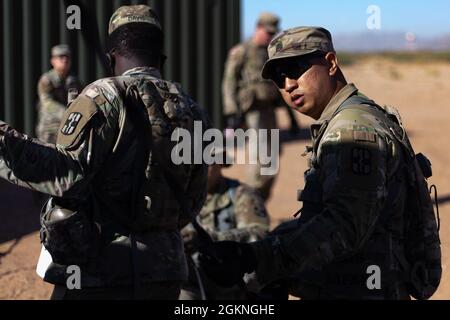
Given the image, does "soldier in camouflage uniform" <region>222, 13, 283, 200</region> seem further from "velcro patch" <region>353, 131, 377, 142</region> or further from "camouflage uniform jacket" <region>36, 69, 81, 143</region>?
"velcro patch" <region>353, 131, 377, 142</region>

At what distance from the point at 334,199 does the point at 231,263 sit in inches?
14.4

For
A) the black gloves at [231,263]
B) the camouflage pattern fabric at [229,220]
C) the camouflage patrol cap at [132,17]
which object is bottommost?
the camouflage pattern fabric at [229,220]

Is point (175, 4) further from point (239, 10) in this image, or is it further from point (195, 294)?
point (195, 294)

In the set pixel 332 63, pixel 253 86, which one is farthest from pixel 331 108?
pixel 253 86

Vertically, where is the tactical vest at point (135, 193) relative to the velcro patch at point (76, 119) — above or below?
below

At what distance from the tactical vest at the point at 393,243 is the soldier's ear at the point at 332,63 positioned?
108 millimetres

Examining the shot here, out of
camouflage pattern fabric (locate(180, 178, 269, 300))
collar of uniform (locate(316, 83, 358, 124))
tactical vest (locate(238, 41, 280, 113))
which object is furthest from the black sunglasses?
tactical vest (locate(238, 41, 280, 113))

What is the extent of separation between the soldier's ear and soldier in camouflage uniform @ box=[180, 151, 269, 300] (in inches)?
79.9

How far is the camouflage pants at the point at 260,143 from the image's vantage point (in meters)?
→ 7.98

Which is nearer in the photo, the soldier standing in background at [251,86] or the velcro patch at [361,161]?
the velcro patch at [361,161]

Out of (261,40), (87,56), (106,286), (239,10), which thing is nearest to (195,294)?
Answer: (106,286)

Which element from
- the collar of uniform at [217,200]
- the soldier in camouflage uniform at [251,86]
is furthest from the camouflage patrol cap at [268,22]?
the collar of uniform at [217,200]

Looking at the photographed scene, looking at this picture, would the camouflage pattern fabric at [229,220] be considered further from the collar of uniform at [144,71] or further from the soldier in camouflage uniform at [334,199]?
the soldier in camouflage uniform at [334,199]

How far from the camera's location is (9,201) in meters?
8.74
